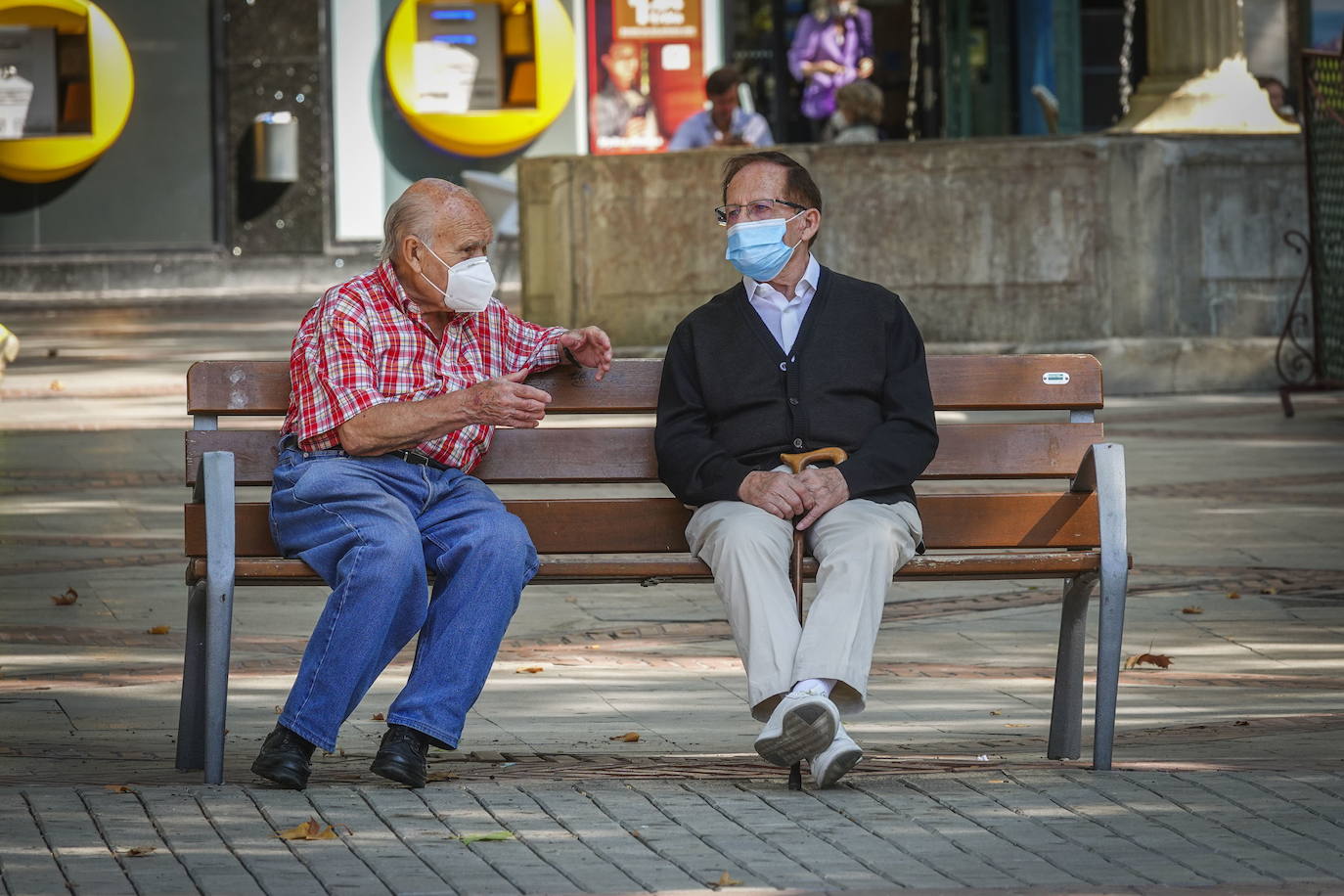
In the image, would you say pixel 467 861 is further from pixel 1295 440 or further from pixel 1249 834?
pixel 1295 440

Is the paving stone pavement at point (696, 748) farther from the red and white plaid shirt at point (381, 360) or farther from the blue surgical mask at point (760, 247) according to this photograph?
the blue surgical mask at point (760, 247)

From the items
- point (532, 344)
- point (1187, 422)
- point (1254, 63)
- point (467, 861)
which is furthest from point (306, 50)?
point (467, 861)

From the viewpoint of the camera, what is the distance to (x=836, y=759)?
4.54 meters

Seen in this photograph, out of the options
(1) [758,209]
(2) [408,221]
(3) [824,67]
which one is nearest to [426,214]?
(2) [408,221]

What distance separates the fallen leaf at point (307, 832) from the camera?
4.19 metres

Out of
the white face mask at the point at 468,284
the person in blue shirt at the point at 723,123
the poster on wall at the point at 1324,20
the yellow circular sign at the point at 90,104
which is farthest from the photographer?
the poster on wall at the point at 1324,20

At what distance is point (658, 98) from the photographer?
900 inches

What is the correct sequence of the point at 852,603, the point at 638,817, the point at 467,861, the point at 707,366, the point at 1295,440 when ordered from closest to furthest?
the point at 467,861 → the point at 638,817 → the point at 852,603 → the point at 707,366 → the point at 1295,440

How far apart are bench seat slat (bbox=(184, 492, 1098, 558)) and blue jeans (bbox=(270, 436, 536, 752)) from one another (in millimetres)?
257

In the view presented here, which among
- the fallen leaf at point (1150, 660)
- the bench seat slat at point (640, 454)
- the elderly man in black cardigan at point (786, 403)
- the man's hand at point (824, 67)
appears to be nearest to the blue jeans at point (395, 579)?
the bench seat slat at point (640, 454)

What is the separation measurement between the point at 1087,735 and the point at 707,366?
129 centimetres

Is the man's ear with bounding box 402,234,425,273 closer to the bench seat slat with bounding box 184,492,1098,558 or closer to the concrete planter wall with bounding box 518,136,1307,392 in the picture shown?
the bench seat slat with bounding box 184,492,1098,558

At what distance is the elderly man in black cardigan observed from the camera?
498cm

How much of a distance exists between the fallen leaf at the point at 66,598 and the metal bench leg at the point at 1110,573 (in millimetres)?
3611
